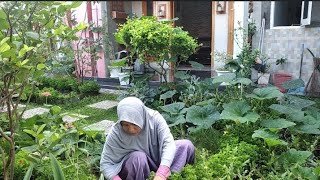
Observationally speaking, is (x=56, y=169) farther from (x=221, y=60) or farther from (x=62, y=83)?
(x=62, y=83)

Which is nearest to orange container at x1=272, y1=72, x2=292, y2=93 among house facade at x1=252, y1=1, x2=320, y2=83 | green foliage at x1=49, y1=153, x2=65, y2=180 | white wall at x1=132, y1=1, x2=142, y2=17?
house facade at x1=252, y1=1, x2=320, y2=83

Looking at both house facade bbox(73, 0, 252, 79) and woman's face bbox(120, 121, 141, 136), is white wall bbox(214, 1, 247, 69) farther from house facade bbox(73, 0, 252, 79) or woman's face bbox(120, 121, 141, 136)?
woman's face bbox(120, 121, 141, 136)

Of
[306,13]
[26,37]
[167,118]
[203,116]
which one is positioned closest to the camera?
[26,37]

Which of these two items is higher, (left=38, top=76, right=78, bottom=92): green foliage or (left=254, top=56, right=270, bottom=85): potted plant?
(left=254, top=56, right=270, bottom=85): potted plant

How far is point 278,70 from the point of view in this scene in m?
5.54

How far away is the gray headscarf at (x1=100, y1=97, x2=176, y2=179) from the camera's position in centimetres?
195

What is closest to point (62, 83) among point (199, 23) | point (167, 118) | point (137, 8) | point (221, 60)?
point (137, 8)

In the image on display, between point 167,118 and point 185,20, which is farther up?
point 185,20

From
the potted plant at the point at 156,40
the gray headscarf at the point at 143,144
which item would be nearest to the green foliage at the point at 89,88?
the potted plant at the point at 156,40

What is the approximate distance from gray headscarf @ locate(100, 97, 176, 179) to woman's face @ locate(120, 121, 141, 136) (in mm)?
48

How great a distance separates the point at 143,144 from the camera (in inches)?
80.0

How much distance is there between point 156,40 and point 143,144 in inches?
77.7

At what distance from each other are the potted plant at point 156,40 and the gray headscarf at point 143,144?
6.26 feet

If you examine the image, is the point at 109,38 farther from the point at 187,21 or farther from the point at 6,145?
the point at 6,145
